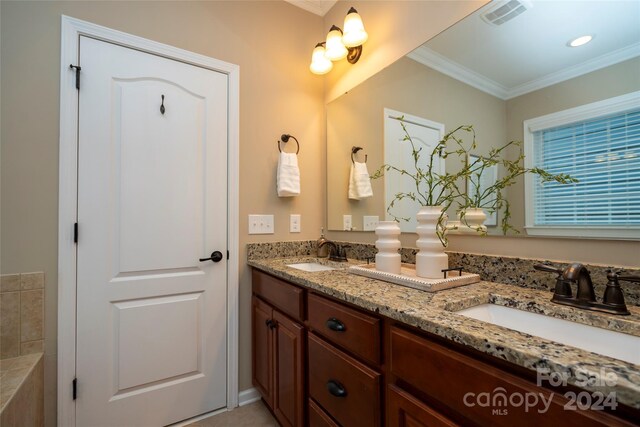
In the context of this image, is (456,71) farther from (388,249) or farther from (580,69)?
(388,249)

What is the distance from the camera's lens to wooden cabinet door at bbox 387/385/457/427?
692 millimetres

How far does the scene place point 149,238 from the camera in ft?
5.10

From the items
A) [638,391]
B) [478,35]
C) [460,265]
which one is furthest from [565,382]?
[478,35]

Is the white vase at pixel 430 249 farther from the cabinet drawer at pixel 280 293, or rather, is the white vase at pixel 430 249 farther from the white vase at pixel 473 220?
the cabinet drawer at pixel 280 293

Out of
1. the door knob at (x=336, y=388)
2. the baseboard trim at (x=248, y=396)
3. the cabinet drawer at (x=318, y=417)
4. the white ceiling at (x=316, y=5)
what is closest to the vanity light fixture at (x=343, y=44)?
the white ceiling at (x=316, y=5)

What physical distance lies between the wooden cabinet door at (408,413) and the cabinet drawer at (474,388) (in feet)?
0.13

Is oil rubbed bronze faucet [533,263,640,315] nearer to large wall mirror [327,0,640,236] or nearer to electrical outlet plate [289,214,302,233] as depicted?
large wall mirror [327,0,640,236]

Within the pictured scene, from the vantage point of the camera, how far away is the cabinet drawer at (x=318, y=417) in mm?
1081

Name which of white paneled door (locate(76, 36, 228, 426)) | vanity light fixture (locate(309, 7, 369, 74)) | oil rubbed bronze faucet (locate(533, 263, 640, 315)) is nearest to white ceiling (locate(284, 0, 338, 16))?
vanity light fixture (locate(309, 7, 369, 74))

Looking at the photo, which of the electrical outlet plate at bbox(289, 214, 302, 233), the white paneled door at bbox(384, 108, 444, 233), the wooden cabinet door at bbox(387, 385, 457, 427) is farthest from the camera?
the electrical outlet plate at bbox(289, 214, 302, 233)

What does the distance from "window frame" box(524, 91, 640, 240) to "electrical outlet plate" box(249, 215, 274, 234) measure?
1430 mm

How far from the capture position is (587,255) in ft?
3.07

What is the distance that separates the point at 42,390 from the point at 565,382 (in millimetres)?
1971

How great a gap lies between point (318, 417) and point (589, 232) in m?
1.20
